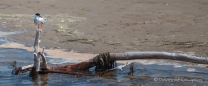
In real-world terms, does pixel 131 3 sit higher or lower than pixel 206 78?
higher

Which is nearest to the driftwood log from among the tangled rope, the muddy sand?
the tangled rope

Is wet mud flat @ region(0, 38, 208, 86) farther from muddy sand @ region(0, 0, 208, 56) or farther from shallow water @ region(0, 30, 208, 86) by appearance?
muddy sand @ region(0, 0, 208, 56)

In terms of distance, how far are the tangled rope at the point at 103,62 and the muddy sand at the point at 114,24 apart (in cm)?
144

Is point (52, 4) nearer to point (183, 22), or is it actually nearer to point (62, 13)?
point (62, 13)

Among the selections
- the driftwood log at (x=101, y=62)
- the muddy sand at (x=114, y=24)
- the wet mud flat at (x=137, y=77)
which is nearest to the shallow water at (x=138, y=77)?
the wet mud flat at (x=137, y=77)

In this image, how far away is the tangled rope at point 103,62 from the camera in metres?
8.57

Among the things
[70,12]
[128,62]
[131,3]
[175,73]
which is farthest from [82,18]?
[175,73]

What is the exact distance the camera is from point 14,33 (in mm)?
12336

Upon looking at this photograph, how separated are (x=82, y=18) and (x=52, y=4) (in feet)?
7.30

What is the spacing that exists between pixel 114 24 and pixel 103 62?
13.4 feet

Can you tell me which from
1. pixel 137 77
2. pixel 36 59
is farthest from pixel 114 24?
pixel 36 59

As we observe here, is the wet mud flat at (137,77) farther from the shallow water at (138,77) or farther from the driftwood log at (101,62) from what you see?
the driftwood log at (101,62)

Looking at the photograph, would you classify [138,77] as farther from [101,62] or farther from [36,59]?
[36,59]

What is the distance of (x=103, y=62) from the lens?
8.61m
